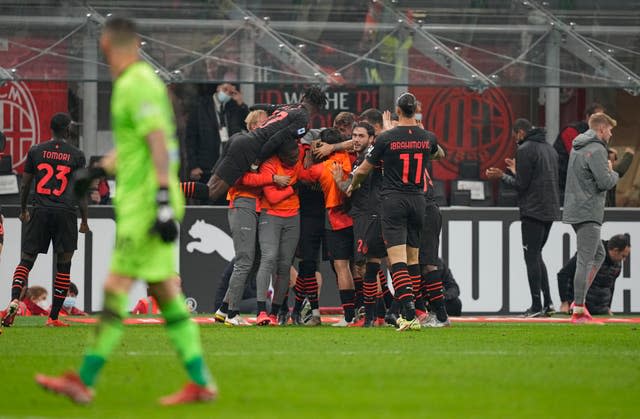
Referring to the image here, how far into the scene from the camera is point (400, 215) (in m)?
14.0

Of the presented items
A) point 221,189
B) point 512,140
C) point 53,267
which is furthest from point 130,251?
point 512,140

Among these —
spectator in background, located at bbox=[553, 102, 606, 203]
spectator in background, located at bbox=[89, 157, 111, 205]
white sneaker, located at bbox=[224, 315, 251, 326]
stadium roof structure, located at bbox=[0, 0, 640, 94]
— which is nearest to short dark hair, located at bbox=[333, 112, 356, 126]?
white sneaker, located at bbox=[224, 315, 251, 326]

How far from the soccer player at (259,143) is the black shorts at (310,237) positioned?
1.08m

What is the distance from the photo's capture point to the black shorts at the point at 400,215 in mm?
13977

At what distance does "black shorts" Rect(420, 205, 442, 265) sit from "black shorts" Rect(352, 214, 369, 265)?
1.99ft

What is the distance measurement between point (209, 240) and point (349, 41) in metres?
3.39

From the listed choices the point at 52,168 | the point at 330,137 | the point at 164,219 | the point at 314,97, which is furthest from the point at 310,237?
the point at 164,219

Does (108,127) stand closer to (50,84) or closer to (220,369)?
(50,84)

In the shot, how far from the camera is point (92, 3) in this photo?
19.6m

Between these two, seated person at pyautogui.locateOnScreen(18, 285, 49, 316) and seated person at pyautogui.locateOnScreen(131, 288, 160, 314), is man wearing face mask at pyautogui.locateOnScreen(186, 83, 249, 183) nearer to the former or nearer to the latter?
seated person at pyautogui.locateOnScreen(131, 288, 160, 314)

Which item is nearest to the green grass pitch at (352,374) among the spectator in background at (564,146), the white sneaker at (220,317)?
the white sneaker at (220,317)

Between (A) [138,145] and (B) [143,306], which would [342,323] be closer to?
(B) [143,306]

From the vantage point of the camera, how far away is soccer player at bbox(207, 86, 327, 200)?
49.4 ft

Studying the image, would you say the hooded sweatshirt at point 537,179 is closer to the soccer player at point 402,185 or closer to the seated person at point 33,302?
the soccer player at point 402,185
